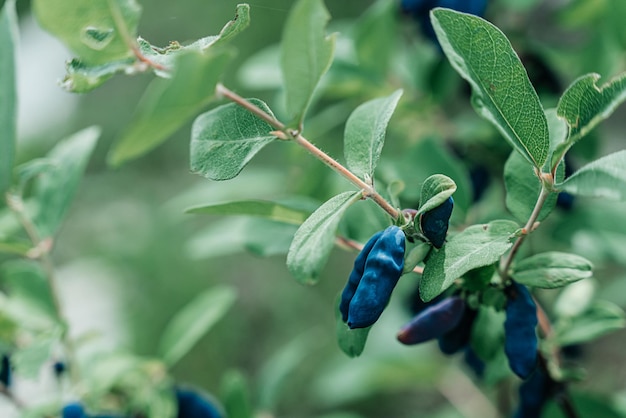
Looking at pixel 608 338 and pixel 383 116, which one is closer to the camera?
pixel 383 116

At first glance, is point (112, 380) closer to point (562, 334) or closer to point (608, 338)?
point (562, 334)

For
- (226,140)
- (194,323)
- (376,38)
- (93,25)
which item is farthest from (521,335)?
(376,38)

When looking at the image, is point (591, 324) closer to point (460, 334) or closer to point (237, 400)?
point (460, 334)

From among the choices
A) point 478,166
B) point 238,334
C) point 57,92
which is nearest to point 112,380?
point 478,166

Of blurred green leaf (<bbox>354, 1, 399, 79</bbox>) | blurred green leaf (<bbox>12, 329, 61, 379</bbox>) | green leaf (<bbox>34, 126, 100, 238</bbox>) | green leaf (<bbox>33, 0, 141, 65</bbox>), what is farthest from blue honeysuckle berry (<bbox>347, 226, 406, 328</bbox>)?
blurred green leaf (<bbox>354, 1, 399, 79</bbox>)

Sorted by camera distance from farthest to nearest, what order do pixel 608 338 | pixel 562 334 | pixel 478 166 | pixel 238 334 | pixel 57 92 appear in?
pixel 57 92
pixel 238 334
pixel 608 338
pixel 478 166
pixel 562 334

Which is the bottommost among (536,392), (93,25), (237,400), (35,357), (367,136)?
(237,400)
